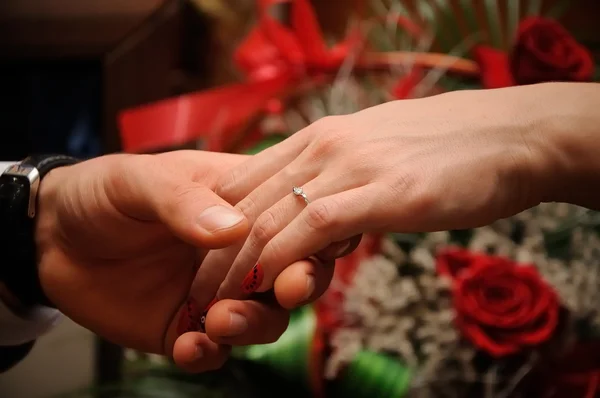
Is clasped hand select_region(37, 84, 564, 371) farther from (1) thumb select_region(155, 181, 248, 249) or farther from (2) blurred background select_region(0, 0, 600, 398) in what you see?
(2) blurred background select_region(0, 0, 600, 398)

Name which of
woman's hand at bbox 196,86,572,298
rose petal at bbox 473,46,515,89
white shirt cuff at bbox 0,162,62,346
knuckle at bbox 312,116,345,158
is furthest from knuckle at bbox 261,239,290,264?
rose petal at bbox 473,46,515,89

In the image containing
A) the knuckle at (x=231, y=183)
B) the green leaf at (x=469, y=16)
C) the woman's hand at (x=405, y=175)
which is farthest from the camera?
the green leaf at (x=469, y=16)

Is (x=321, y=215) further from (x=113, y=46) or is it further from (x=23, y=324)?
(x=113, y=46)

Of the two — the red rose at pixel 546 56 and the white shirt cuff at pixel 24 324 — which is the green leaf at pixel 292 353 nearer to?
the white shirt cuff at pixel 24 324

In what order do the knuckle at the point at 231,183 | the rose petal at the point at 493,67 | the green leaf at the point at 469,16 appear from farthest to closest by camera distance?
1. the green leaf at the point at 469,16
2. the rose petal at the point at 493,67
3. the knuckle at the point at 231,183

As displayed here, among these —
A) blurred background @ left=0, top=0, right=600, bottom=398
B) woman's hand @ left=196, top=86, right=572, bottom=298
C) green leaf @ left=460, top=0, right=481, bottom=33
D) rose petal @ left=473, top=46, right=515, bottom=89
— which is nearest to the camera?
woman's hand @ left=196, top=86, right=572, bottom=298

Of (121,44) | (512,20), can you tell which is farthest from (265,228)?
(121,44)

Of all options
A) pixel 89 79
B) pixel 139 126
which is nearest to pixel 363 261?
pixel 139 126

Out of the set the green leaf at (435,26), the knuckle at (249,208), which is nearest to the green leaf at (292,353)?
the knuckle at (249,208)
